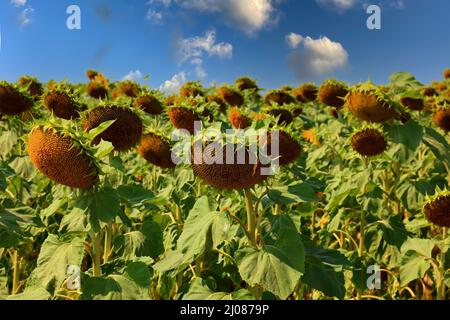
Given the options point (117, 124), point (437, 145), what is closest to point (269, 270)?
point (117, 124)

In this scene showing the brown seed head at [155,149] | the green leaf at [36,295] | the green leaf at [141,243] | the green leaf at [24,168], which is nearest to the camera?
the green leaf at [36,295]

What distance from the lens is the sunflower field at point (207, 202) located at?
7.34ft

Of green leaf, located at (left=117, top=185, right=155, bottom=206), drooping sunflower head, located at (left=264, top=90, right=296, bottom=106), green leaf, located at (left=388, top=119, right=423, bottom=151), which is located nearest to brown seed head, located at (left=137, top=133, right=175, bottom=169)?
green leaf, located at (left=117, top=185, right=155, bottom=206)

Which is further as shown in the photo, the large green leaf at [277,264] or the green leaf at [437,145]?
the green leaf at [437,145]

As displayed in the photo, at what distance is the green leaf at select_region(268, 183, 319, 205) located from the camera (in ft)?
8.34

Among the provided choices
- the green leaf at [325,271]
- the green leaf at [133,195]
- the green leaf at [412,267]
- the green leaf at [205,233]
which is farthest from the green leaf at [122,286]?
the green leaf at [412,267]

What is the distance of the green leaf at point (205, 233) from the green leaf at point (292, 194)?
1.21 feet

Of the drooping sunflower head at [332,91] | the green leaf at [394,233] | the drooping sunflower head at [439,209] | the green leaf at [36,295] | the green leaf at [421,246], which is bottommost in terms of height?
the green leaf at [36,295]

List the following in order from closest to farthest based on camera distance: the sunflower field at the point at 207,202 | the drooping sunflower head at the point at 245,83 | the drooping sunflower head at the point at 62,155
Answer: the drooping sunflower head at the point at 62,155 → the sunflower field at the point at 207,202 → the drooping sunflower head at the point at 245,83

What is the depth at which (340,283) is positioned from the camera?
2754mm

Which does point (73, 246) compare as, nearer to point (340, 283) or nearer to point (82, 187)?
point (82, 187)

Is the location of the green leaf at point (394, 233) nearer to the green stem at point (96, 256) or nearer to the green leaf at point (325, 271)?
the green leaf at point (325, 271)

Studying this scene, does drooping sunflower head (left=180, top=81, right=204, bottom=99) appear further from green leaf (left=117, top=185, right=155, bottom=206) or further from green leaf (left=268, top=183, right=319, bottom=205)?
green leaf (left=268, top=183, right=319, bottom=205)
